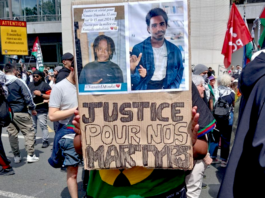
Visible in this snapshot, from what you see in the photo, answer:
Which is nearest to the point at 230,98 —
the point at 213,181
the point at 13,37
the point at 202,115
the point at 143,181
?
the point at 213,181

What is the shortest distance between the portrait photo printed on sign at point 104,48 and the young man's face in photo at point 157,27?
14 centimetres

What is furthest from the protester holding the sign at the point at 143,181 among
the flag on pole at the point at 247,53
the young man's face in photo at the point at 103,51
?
the flag on pole at the point at 247,53

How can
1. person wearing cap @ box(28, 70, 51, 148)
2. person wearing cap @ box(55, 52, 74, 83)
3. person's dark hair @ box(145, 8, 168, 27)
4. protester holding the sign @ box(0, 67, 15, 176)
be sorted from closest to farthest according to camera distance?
1. person's dark hair @ box(145, 8, 168, 27)
2. person wearing cap @ box(55, 52, 74, 83)
3. protester holding the sign @ box(0, 67, 15, 176)
4. person wearing cap @ box(28, 70, 51, 148)

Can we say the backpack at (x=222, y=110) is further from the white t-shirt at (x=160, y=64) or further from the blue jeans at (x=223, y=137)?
the white t-shirt at (x=160, y=64)

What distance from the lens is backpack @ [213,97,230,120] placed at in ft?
17.4

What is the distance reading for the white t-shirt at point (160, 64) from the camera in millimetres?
1393

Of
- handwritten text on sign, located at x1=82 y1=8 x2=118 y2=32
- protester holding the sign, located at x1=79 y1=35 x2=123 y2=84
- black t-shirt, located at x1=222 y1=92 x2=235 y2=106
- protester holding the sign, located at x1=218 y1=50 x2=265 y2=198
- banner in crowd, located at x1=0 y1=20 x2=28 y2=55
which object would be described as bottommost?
black t-shirt, located at x1=222 y1=92 x2=235 y2=106

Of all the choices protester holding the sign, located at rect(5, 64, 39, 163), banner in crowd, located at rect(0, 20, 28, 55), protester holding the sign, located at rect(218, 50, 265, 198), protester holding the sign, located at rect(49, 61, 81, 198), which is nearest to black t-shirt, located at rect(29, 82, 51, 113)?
protester holding the sign, located at rect(5, 64, 39, 163)

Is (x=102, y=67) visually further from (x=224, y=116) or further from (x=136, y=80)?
(x=224, y=116)

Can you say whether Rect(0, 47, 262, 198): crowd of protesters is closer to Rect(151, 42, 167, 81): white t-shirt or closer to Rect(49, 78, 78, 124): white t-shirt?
Rect(49, 78, 78, 124): white t-shirt

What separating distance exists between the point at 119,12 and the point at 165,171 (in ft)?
2.92

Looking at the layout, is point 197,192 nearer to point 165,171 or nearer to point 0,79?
point 165,171

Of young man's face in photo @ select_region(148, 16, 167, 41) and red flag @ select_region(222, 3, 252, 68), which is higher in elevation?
red flag @ select_region(222, 3, 252, 68)

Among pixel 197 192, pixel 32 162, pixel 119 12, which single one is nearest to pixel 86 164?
pixel 119 12
